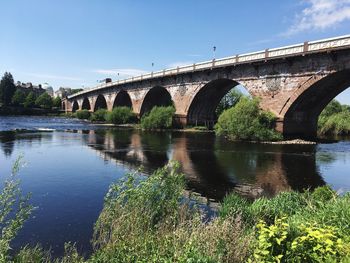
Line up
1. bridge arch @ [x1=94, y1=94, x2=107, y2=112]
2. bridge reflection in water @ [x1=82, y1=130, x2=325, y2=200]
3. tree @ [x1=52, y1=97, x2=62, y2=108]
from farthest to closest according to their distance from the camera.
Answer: tree @ [x1=52, y1=97, x2=62, y2=108], bridge arch @ [x1=94, y1=94, x2=107, y2=112], bridge reflection in water @ [x1=82, y1=130, x2=325, y2=200]

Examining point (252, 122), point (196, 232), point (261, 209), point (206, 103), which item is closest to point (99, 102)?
point (206, 103)

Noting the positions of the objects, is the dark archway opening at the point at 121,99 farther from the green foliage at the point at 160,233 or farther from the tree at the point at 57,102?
the green foliage at the point at 160,233

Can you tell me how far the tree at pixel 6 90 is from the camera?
144 m

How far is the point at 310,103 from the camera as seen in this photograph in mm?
40031

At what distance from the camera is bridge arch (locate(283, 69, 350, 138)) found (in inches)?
1420

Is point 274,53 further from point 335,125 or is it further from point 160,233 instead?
point 160,233

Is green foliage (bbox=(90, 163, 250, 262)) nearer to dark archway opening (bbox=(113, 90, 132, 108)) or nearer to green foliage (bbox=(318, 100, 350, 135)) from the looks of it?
green foliage (bbox=(318, 100, 350, 135))

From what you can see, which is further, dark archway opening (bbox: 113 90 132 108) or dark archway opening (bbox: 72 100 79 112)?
dark archway opening (bbox: 72 100 79 112)

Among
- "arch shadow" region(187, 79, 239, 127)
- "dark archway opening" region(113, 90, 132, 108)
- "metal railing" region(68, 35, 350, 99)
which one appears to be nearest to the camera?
"metal railing" region(68, 35, 350, 99)

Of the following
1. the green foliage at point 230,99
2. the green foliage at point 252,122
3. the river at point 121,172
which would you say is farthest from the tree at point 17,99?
the green foliage at point 252,122

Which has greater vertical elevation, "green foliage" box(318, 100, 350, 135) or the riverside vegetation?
"green foliage" box(318, 100, 350, 135)

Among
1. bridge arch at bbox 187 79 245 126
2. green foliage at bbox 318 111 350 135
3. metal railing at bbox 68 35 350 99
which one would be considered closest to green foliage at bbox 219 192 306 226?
metal railing at bbox 68 35 350 99

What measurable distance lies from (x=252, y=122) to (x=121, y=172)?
22.6 meters

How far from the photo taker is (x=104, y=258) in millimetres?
8375
